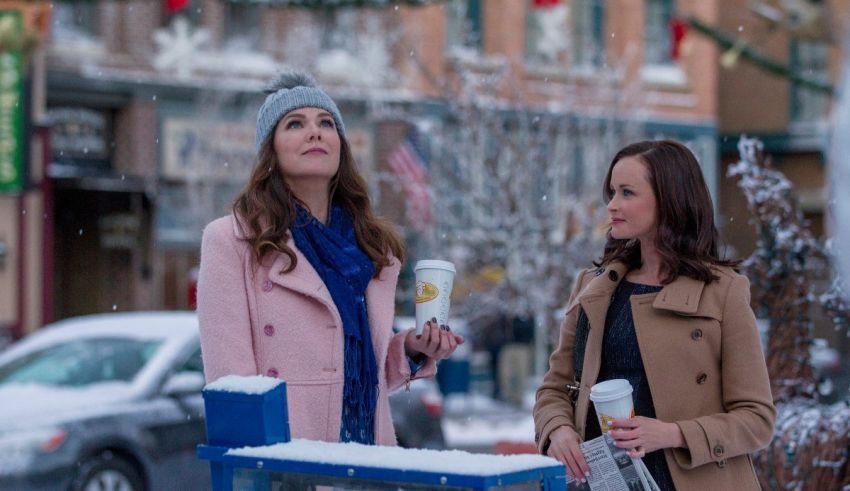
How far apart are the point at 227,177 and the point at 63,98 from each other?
8.31 ft

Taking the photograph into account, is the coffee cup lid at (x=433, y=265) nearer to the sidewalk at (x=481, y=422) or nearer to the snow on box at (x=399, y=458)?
the snow on box at (x=399, y=458)

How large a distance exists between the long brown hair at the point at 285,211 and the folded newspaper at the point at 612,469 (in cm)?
79

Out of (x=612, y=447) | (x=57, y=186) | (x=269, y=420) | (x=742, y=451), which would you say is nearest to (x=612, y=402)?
(x=612, y=447)

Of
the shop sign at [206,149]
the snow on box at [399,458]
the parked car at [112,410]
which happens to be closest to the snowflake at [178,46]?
the shop sign at [206,149]

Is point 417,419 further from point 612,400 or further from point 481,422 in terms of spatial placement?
point 612,400

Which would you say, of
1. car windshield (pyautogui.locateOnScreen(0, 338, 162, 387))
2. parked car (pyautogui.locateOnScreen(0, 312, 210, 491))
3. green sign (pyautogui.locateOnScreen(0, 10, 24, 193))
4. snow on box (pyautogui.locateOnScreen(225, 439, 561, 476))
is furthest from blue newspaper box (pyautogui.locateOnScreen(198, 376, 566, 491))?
green sign (pyautogui.locateOnScreen(0, 10, 24, 193))

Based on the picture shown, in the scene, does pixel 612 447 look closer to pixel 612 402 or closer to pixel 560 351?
pixel 612 402

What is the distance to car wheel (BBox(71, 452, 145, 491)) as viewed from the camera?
8.09 m

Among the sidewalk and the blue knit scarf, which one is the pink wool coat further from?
the sidewalk

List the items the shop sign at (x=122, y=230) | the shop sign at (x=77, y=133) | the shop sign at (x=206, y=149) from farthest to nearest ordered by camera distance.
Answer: the shop sign at (x=122, y=230)
the shop sign at (x=206, y=149)
the shop sign at (x=77, y=133)

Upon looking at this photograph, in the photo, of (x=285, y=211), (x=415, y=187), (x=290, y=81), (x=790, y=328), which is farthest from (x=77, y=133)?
A: (x=285, y=211)

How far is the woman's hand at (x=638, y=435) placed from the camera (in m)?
2.89

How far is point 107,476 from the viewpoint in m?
8.20

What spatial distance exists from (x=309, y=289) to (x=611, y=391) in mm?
815
